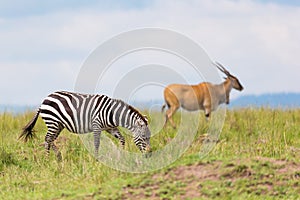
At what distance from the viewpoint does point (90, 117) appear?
1227 cm

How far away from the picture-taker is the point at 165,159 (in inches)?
371

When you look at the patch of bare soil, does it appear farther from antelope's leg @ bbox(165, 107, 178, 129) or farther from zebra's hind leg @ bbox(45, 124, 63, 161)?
antelope's leg @ bbox(165, 107, 178, 129)

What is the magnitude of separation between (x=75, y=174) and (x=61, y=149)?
259 cm

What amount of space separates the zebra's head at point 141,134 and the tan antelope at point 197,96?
4.91 metres

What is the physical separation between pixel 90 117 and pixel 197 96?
5.97 meters

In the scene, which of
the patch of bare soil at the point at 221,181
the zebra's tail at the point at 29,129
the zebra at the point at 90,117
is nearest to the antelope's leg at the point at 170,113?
the zebra at the point at 90,117

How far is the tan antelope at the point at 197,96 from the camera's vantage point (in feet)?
56.7

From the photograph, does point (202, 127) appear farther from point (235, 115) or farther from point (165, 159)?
point (165, 159)

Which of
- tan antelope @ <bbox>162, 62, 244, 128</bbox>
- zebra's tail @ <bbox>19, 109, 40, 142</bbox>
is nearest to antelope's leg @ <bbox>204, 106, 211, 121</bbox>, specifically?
tan antelope @ <bbox>162, 62, 244, 128</bbox>

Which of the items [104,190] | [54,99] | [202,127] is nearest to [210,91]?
[202,127]

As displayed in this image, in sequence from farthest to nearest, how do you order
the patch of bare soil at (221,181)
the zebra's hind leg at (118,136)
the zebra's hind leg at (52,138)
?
1. the zebra's hind leg at (52,138)
2. the zebra's hind leg at (118,136)
3. the patch of bare soil at (221,181)

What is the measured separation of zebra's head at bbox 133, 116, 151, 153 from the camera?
1147cm

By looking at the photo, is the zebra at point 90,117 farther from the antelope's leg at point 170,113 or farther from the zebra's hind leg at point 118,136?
the antelope's leg at point 170,113

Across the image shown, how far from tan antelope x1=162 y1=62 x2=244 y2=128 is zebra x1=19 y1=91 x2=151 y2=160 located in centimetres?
429
